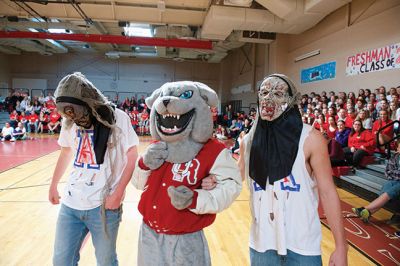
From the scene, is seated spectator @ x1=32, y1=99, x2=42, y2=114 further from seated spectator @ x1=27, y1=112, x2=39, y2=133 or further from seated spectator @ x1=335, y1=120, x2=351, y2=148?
seated spectator @ x1=335, y1=120, x2=351, y2=148

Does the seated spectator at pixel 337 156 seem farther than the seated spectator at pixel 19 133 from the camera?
No

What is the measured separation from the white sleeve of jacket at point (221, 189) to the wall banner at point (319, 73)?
8.84m

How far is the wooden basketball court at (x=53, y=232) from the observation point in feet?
8.35

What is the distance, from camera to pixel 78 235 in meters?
1.53

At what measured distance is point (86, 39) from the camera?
42.2ft

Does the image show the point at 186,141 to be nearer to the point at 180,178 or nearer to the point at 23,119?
the point at 180,178

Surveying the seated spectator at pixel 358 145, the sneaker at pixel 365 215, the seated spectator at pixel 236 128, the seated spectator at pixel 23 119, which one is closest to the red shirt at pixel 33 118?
the seated spectator at pixel 23 119

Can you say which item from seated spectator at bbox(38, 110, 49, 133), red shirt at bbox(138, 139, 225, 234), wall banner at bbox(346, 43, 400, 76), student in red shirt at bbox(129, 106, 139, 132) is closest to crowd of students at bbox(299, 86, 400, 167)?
wall banner at bbox(346, 43, 400, 76)

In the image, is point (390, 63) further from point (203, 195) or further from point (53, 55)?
point (53, 55)

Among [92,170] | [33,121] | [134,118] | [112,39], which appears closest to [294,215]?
[92,170]

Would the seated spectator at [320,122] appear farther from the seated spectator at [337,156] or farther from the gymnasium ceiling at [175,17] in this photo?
the gymnasium ceiling at [175,17]

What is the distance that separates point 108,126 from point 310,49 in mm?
9978

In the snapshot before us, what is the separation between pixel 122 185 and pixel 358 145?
5397mm

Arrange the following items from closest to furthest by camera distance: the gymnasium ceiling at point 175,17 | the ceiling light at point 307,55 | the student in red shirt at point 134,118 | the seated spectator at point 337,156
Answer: the seated spectator at point 337,156
the gymnasium ceiling at point 175,17
the ceiling light at point 307,55
the student in red shirt at point 134,118
